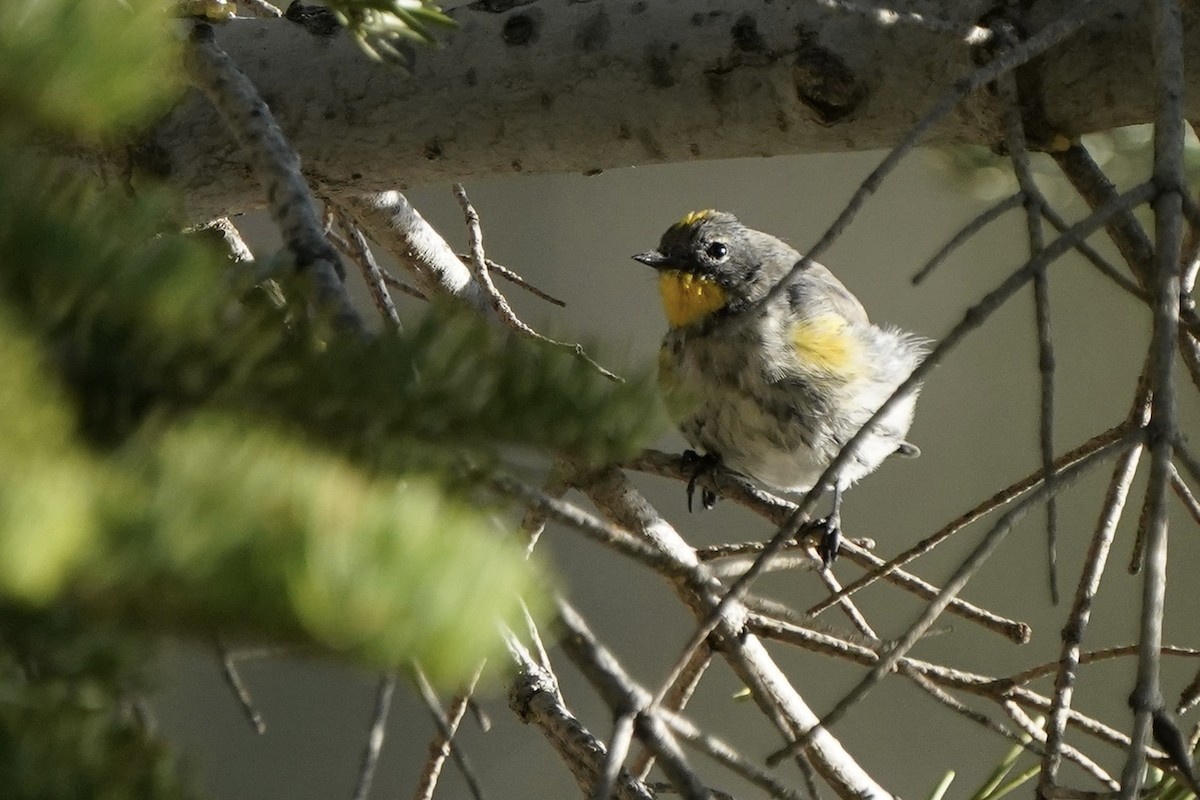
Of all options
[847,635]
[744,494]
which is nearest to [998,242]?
[744,494]

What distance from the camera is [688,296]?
2807mm

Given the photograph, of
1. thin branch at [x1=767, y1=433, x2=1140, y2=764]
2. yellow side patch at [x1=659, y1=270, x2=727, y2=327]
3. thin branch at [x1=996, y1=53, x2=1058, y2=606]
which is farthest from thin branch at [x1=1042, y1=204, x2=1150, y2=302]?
yellow side patch at [x1=659, y1=270, x2=727, y2=327]

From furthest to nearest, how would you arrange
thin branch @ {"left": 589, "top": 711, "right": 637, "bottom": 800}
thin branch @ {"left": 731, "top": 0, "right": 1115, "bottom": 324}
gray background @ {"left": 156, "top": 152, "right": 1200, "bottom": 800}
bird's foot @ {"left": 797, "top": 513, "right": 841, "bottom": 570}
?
gray background @ {"left": 156, "top": 152, "right": 1200, "bottom": 800} < bird's foot @ {"left": 797, "top": 513, "right": 841, "bottom": 570} < thin branch @ {"left": 731, "top": 0, "right": 1115, "bottom": 324} < thin branch @ {"left": 589, "top": 711, "right": 637, "bottom": 800}

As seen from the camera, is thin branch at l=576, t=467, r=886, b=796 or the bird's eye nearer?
thin branch at l=576, t=467, r=886, b=796

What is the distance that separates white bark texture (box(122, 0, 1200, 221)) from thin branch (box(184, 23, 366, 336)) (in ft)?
1.30

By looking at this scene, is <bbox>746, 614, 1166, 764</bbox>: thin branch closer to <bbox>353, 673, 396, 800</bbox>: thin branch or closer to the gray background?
<bbox>353, 673, 396, 800</bbox>: thin branch

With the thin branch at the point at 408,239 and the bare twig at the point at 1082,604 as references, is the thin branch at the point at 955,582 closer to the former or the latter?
the bare twig at the point at 1082,604

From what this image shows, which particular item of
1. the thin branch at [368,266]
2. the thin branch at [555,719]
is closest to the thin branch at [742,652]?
the thin branch at [555,719]

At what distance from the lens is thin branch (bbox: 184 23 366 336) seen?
0.53 meters

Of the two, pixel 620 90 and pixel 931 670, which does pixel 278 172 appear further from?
pixel 931 670

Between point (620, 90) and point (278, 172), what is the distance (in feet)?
2.17

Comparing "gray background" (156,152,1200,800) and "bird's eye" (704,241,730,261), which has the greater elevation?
"bird's eye" (704,241,730,261)

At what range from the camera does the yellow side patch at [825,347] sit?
2.61 m

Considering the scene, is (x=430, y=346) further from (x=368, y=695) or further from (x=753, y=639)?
(x=368, y=695)
